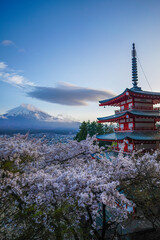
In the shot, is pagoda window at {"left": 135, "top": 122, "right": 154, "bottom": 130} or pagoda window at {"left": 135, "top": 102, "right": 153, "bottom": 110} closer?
pagoda window at {"left": 135, "top": 122, "right": 154, "bottom": 130}

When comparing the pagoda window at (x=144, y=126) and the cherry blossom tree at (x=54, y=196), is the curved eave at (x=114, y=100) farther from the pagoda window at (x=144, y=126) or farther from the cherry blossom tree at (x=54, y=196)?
the cherry blossom tree at (x=54, y=196)

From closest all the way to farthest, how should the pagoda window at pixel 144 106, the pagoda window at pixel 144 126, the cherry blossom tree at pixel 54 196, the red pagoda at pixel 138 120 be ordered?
the cherry blossom tree at pixel 54 196, the red pagoda at pixel 138 120, the pagoda window at pixel 144 126, the pagoda window at pixel 144 106

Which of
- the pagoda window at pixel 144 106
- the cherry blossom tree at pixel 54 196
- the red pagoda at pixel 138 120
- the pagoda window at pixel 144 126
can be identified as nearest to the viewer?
the cherry blossom tree at pixel 54 196

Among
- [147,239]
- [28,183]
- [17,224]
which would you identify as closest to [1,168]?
[28,183]

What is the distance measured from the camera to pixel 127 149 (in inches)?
515

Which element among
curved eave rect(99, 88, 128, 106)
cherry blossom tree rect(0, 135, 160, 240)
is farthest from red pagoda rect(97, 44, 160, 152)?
cherry blossom tree rect(0, 135, 160, 240)

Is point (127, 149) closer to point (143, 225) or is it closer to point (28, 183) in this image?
point (143, 225)

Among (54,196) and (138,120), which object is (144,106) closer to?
(138,120)

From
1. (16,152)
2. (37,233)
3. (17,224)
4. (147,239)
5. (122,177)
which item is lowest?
(147,239)

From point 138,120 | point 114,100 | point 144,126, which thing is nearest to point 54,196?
point 138,120

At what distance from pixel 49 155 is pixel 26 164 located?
2.19 metres

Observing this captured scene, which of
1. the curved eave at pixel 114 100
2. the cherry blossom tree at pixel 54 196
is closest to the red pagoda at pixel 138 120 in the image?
the curved eave at pixel 114 100

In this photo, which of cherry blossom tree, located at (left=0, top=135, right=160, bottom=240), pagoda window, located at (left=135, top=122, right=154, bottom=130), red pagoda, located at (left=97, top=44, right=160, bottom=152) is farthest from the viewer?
pagoda window, located at (left=135, top=122, right=154, bottom=130)

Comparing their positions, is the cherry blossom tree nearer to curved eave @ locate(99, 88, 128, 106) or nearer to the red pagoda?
the red pagoda
